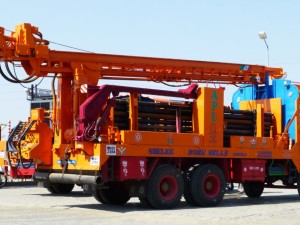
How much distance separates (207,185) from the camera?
1648 centimetres

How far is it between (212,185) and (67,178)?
3.76m

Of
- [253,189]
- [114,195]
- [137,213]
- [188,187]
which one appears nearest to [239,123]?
[188,187]

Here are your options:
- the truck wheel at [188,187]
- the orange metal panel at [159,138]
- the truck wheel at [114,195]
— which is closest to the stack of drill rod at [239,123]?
the orange metal panel at [159,138]

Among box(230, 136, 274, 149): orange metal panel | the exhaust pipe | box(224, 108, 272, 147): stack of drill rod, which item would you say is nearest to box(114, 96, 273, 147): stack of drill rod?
box(224, 108, 272, 147): stack of drill rod

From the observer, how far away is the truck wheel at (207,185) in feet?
52.7

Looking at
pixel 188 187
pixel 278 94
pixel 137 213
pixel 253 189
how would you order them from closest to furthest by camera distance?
pixel 137 213 < pixel 188 187 < pixel 278 94 < pixel 253 189

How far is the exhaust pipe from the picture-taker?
14594 mm

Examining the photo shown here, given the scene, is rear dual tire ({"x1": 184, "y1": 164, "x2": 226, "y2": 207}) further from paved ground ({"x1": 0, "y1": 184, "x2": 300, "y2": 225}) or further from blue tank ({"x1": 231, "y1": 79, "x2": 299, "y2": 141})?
blue tank ({"x1": 231, "y1": 79, "x2": 299, "y2": 141})

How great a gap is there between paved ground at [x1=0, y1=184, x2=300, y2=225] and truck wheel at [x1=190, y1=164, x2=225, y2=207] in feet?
0.98

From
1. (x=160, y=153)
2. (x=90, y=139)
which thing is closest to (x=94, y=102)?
(x=90, y=139)

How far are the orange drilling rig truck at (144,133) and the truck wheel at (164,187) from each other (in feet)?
0.08

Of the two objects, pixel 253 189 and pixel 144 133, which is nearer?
pixel 144 133

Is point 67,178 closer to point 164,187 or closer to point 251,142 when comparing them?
point 164,187

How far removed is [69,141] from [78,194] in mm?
5554
